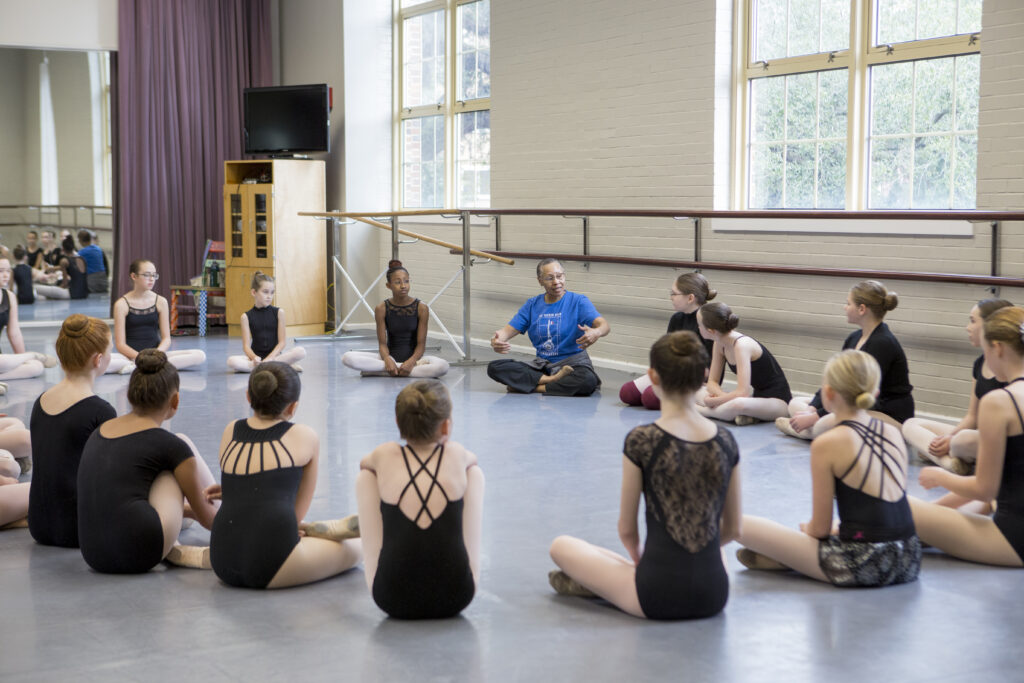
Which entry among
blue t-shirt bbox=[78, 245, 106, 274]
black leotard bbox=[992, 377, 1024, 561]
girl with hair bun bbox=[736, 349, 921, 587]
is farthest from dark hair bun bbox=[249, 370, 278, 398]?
blue t-shirt bbox=[78, 245, 106, 274]

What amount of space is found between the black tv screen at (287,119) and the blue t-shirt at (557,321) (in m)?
3.81

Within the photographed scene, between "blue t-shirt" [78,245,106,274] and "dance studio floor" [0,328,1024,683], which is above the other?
"blue t-shirt" [78,245,106,274]

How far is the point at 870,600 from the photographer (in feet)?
9.35

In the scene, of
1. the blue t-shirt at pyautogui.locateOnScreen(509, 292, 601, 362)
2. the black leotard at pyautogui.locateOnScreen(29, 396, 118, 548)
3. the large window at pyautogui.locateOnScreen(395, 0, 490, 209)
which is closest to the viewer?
the black leotard at pyautogui.locateOnScreen(29, 396, 118, 548)

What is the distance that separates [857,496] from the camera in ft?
9.27

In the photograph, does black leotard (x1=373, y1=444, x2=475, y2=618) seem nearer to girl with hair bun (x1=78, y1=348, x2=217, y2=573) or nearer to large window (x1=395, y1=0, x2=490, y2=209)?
girl with hair bun (x1=78, y1=348, x2=217, y2=573)

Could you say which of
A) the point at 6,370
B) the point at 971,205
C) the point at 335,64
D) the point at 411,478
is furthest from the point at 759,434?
the point at 335,64

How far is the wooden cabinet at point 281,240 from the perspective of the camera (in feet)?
31.2

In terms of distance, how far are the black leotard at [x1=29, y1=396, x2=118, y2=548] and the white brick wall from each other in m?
3.84

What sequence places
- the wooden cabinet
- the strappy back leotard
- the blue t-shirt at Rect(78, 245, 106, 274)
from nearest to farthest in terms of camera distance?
the strappy back leotard, the wooden cabinet, the blue t-shirt at Rect(78, 245, 106, 274)

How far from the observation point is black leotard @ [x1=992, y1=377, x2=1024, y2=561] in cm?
296

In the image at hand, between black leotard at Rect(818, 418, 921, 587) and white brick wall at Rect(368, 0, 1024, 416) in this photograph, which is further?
white brick wall at Rect(368, 0, 1024, 416)

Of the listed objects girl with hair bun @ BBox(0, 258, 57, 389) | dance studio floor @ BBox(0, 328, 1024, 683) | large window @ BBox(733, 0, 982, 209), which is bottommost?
dance studio floor @ BBox(0, 328, 1024, 683)

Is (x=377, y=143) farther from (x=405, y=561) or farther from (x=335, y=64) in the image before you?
(x=405, y=561)
